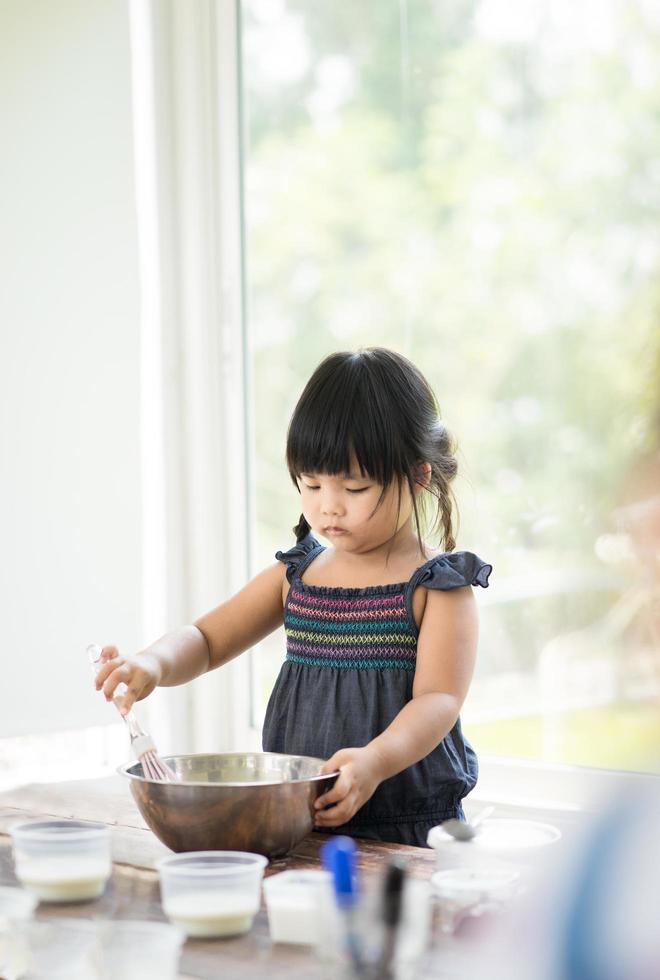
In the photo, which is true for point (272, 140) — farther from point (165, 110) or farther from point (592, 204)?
point (592, 204)

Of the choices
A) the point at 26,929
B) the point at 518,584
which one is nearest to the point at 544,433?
the point at 518,584

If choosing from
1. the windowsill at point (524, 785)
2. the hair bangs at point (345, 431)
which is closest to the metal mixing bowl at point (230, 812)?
the hair bangs at point (345, 431)

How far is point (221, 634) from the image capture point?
1.66 meters

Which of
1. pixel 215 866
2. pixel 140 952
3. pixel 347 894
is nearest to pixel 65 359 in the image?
pixel 215 866

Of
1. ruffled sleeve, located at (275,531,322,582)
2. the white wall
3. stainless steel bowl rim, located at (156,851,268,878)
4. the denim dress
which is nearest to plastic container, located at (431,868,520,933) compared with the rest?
stainless steel bowl rim, located at (156,851,268,878)

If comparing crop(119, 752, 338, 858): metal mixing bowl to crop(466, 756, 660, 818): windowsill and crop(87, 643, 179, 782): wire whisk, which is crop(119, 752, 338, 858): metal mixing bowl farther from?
crop(466, 756, 660, 818): windowsill

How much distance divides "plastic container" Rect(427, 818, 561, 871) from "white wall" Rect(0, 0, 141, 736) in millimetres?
1447

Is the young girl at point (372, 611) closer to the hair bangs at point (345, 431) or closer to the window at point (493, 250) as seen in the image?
the hair bangs at point (345, 431)

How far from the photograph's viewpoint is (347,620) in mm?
1534

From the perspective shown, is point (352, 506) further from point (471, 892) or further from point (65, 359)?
point (65, 359)

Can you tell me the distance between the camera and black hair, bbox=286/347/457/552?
150 cm

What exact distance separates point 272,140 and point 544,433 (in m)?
0.92

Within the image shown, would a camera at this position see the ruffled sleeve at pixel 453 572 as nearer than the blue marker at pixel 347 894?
No

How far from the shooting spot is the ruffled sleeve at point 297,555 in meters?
1.67
